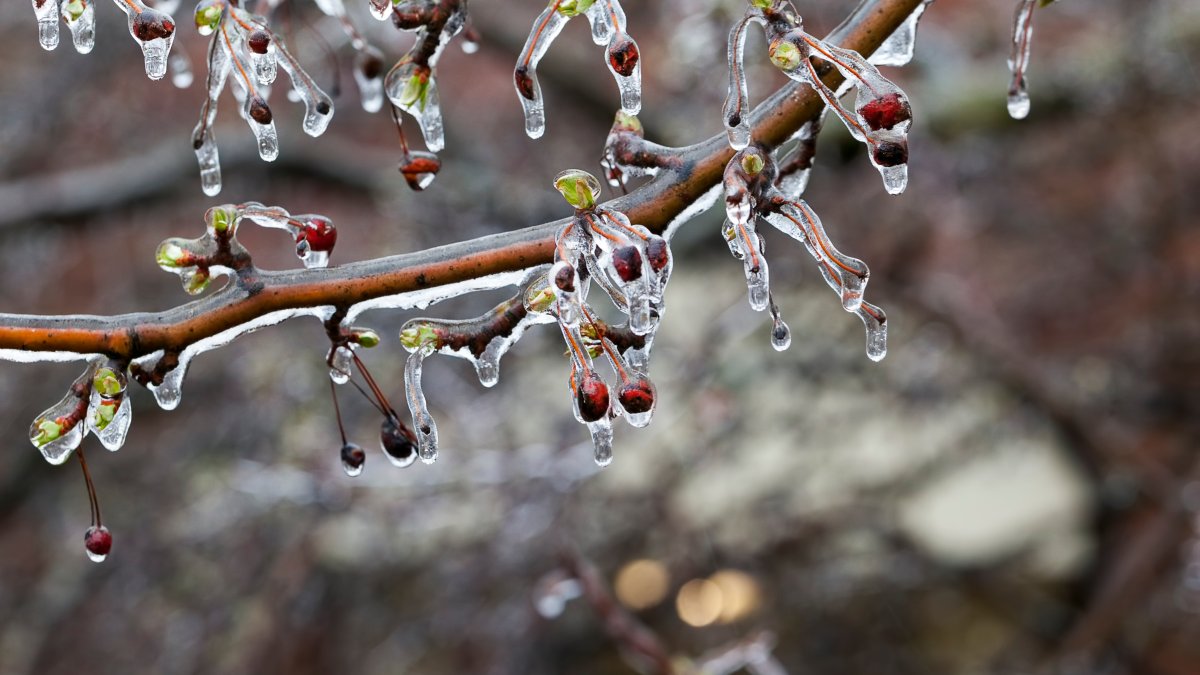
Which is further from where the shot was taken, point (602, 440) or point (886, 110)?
point (602, 440)

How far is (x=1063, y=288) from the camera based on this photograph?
5703mm

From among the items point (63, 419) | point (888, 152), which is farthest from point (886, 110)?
point (63, 419)

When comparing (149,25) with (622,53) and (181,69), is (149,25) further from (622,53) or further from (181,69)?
(181,69)

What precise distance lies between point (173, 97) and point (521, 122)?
9.41 feet

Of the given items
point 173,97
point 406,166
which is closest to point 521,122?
point 173,97

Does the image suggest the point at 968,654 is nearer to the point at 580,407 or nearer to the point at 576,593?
the point at 576,593

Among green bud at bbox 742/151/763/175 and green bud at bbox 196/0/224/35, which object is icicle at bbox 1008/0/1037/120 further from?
green bud at bbox 196/0/224/35

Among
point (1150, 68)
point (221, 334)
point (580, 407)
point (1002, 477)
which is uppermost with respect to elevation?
point (580, 407)

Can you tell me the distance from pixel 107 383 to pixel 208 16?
1.11ft

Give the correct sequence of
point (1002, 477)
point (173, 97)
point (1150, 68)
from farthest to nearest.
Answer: point (173, 97) → point (1002, 477) → point (1150, 68)

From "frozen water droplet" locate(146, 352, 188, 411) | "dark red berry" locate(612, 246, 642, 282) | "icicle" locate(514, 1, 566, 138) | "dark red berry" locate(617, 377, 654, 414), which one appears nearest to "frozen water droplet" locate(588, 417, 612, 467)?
"dark red berry" locate(617, 377, 654, 414)

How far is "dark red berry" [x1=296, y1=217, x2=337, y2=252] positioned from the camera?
3.26ft

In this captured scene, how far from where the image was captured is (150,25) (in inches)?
35.7

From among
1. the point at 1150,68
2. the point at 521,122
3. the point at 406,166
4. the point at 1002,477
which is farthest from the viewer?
the point at 521,122
